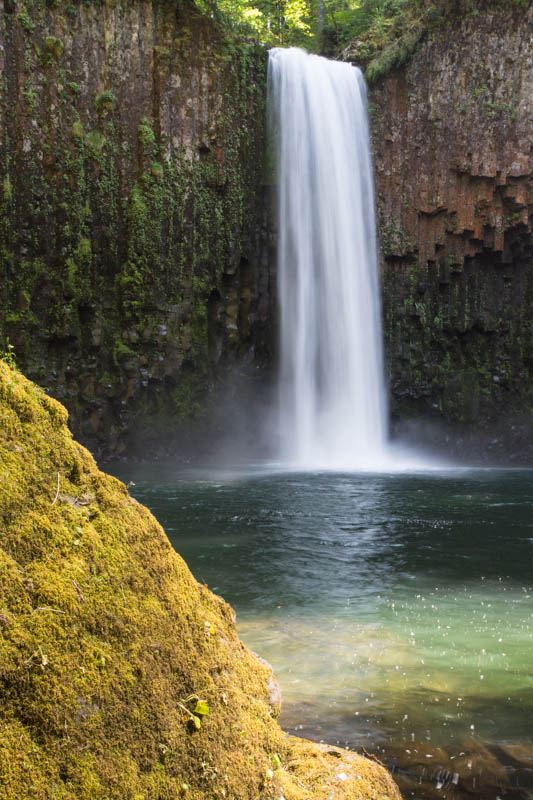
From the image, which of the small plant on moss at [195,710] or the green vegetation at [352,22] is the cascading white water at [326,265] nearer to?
the green vegetation at [352,22]

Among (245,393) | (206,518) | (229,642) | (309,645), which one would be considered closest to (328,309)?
(245,393)

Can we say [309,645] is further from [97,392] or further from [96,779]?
[97,392]

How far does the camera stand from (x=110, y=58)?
60.6 ft

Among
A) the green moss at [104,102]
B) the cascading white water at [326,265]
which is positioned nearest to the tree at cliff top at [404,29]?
the cascading white water at [326,265]

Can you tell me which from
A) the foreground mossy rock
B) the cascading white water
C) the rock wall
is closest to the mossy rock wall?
the cascading white water

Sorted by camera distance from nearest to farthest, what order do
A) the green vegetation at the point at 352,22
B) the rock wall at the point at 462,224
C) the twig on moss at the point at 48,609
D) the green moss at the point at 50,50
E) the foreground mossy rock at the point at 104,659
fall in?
the foreground mossy rock at the point at 104,659 → the twig on moss at the point at 48,609 → the green moss at the point at 50,50 → the rock wall at the point at 462,224 → the green vegetation at the point at 352,22

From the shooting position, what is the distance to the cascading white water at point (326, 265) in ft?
71.8

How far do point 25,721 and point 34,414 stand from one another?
0.96 meters

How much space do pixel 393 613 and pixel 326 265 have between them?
682 inches

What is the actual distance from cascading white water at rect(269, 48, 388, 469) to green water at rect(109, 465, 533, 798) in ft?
28.4

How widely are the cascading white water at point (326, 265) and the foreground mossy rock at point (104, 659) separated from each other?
63.2 feet

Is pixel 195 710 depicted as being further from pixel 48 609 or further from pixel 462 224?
pixel 462 224

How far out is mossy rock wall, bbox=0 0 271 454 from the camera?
17.4m

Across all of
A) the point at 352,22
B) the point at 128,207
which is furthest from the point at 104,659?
the point at 352,22
